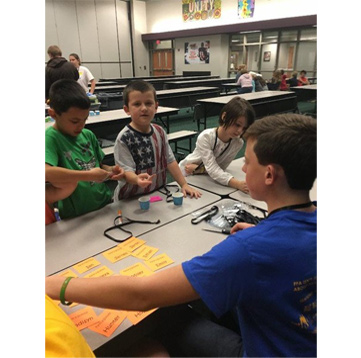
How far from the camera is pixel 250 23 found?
10945mm

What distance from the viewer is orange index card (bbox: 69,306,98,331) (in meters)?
0.94

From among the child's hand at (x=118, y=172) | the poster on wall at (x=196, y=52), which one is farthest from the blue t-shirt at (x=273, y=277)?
the poster on wall at (x=196, y=52)

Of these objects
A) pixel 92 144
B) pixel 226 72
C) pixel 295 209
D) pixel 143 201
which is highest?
pixel 226 72

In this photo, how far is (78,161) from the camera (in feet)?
5.51

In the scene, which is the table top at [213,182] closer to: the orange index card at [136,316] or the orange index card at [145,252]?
the orange index card at [145,252]

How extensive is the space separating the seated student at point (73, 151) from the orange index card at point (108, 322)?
0.77m

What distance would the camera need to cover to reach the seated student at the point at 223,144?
6.75ft

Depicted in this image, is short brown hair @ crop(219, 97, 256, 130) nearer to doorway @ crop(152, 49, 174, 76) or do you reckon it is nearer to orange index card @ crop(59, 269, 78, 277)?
orange index card @ crop(59, 269, 78, 277)

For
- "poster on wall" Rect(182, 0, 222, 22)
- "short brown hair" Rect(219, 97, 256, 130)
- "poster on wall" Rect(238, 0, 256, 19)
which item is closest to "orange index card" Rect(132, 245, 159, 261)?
"short brown hair" Rect(219, 97, 256, 130)

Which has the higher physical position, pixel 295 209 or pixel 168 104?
pixel 168 104

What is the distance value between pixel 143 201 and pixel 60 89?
30.2 inches

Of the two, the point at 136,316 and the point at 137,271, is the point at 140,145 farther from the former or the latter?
the point at 136,316
